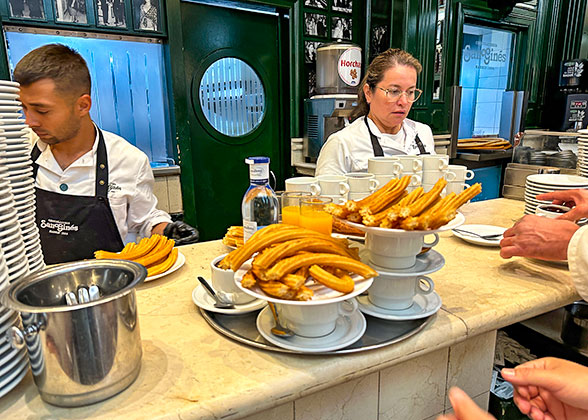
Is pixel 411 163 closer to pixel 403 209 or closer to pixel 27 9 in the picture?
pixel 403 209

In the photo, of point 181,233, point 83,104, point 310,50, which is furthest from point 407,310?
point 310,50

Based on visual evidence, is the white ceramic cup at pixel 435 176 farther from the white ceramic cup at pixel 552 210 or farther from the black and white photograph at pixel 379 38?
the black and white photograph at pixel 379 38

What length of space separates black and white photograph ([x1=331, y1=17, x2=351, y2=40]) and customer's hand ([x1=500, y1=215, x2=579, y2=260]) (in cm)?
334

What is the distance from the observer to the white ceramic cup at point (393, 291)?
103 cm

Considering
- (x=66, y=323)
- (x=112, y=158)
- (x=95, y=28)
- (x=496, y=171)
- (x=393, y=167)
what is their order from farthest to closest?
(x=496, y=171) → (x=95, y=28) → (x=112, y=158) → (x=393, y=167) → (x=66, y=323)

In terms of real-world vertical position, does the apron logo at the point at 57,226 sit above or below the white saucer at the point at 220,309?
below

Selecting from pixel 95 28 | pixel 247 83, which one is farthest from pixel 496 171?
pixel 95 28

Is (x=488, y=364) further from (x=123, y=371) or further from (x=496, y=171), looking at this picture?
(x=496, y=171)

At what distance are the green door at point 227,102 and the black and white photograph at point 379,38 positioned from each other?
1.07 meters

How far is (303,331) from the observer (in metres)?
0.91

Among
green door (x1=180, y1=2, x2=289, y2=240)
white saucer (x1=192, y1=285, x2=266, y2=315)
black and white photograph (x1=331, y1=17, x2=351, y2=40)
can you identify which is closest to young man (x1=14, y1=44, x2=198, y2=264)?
white saucer (x1=192, y1=285, x2=266, y2=315)

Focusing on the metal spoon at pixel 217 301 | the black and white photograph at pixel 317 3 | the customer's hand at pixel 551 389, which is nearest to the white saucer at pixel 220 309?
the metal spoon at pixel 217 301

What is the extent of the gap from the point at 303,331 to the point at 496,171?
15.3 ft

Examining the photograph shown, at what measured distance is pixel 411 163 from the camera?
172cm
